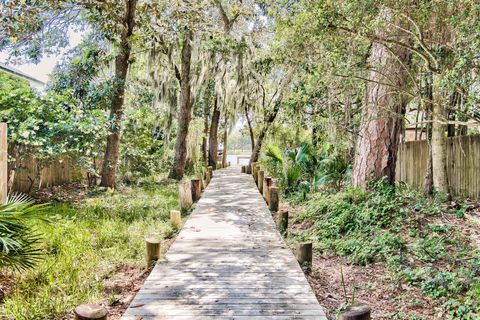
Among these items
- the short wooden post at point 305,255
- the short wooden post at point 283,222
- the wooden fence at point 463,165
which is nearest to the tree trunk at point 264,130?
the wooden fence at point 463,165

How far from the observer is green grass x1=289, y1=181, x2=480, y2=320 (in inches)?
159

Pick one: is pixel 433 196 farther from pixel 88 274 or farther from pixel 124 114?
pixel 124 114

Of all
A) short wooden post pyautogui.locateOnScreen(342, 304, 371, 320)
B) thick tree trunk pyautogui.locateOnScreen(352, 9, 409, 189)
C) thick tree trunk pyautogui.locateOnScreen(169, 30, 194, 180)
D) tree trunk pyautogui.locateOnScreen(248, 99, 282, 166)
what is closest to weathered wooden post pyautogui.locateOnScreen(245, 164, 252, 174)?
tree trunk pyautogui.locateOnScreen(248, 99, 282, 166)

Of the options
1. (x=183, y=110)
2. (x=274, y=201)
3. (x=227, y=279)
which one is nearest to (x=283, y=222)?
(x=274, y=201)

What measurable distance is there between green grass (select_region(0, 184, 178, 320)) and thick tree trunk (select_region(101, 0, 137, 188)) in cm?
150

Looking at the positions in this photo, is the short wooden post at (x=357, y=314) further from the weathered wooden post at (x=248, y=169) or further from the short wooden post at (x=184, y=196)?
the weathered wooden post at (x=248, y=169)

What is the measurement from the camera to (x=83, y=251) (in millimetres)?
5387

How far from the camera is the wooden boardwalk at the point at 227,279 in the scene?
3.56 meters

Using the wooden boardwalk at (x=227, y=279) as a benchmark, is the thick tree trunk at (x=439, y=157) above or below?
above

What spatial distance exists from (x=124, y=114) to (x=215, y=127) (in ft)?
27.1

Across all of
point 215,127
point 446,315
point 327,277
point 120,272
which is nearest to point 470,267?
point 446,315

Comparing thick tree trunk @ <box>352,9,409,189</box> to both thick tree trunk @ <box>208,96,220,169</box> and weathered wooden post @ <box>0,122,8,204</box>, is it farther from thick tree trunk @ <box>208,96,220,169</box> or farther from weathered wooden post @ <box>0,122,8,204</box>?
thick tree trunk @ <box>208,96,220,169</box>

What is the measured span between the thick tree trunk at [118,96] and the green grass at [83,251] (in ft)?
4.93

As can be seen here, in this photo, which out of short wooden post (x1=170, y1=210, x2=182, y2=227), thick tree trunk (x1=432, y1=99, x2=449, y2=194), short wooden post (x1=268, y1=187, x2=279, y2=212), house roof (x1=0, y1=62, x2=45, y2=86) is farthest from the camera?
house roof (x1=0, y1=62, x2=45, y2=86)
